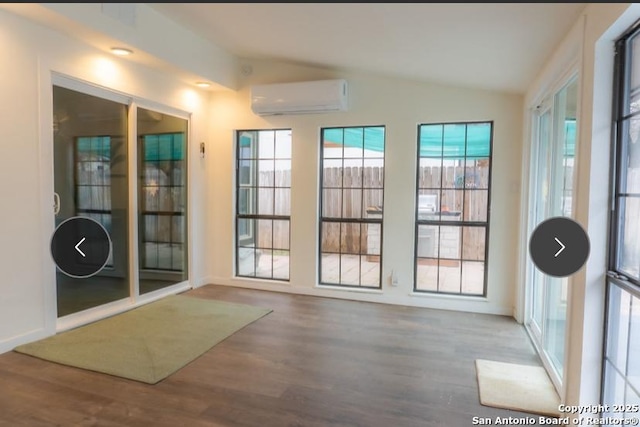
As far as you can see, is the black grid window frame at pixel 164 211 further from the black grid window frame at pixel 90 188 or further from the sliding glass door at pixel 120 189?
the black grid window frame at pixel 90 188

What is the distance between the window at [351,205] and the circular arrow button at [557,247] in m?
3.05

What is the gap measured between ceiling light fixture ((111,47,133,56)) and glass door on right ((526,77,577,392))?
3.62 meters

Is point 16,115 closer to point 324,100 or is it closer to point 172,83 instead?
point 172,83

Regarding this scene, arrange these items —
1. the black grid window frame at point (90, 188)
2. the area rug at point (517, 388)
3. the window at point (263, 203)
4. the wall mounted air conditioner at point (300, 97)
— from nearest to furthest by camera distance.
A: the area rug at point (517, 388) < the black grid window frame at point (90, 188) < the wall mounted air conditioner at point (300, 97) < the window at point (263, 203)

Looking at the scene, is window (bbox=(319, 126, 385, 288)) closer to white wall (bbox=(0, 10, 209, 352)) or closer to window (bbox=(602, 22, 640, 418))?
white wall (bbox=(0, 10, 209, 352))

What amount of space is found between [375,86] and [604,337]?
339 centimetres

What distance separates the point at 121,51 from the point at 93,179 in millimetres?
1232

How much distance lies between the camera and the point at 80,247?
3.18 meters

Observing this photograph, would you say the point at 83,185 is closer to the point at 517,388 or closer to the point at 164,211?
the point at 164,211

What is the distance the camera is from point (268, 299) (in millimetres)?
4750

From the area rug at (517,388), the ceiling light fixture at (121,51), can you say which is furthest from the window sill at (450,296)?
the ceiling light fixture at (121,51)

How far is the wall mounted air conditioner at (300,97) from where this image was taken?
4.54 meters

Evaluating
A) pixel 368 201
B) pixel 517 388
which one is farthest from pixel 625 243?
pixel 368 201

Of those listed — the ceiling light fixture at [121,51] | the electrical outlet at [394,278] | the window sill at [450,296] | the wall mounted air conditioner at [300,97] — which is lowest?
the window sill at [450,296]
